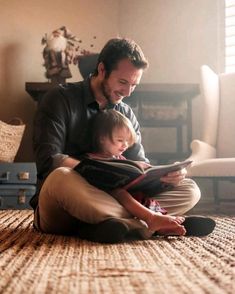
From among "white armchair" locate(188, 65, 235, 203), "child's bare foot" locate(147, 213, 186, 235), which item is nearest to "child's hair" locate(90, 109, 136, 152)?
"child's bare foot" locate(147, 213, 186, 235)

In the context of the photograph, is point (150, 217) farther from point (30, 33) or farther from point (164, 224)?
point (30, 33)

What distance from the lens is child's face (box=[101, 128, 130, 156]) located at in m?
1.44

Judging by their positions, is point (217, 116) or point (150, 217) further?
point (217, 116)

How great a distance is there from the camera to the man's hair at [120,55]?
157cm

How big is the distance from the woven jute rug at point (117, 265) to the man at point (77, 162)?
56 mm

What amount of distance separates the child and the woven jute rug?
51 mm

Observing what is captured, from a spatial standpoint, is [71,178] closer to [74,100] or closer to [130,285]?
[74,100]

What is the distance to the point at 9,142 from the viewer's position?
2705 mm

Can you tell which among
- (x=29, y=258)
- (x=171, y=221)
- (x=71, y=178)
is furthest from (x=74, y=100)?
(x=29, y=258)

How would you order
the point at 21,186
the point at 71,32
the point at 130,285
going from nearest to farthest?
the point at 130,285 < the point at 21,186 < the point at 71,32

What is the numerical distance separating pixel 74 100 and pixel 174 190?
0.43 meters

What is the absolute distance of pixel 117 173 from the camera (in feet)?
4.04

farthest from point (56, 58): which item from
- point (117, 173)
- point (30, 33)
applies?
point (117, 173)

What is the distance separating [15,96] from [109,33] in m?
0.75
